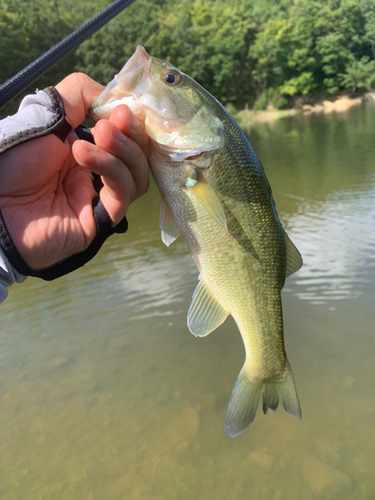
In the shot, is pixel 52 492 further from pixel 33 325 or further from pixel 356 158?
pixel 356 158

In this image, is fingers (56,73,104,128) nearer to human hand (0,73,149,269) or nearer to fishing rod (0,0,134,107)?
human hand (0,73,149,269)

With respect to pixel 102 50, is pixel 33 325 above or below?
below

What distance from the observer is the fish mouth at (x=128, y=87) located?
1802 mm

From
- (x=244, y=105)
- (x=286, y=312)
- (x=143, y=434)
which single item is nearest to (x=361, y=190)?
(x=286, y=312)

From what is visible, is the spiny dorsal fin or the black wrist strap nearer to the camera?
the black wrist strap

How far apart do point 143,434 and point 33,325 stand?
3.23 metres

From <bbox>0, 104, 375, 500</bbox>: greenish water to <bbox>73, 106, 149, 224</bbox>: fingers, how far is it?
323cm

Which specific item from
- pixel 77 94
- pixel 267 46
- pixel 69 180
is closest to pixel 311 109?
pixel 267 46

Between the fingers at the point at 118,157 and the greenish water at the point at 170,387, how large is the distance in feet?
10.6

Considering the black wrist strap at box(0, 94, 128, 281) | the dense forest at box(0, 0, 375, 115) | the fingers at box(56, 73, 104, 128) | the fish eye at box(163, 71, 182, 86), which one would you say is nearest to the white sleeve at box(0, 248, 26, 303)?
the black wrist strap at box(0, 94, 128, 281)

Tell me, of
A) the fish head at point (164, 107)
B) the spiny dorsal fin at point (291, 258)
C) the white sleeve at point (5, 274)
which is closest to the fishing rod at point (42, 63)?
the fish head at point (164, 107)

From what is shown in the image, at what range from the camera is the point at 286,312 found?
19.8 ft

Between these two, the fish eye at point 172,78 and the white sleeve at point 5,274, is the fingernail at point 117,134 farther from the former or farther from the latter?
the white sleeve at point 5,274

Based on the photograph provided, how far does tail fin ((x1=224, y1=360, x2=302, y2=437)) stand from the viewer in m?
2.17
